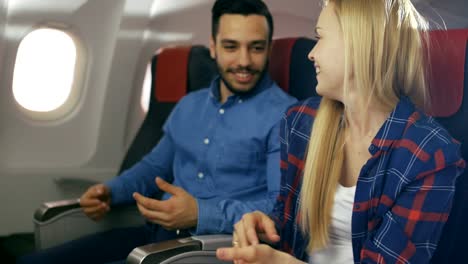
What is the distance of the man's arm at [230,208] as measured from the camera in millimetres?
1649

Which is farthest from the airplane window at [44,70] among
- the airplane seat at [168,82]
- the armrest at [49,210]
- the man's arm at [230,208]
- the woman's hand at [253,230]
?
the woman's hand at [253,230]

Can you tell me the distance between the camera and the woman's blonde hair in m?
1.17

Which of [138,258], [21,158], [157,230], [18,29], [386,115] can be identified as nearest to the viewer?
[386,115]

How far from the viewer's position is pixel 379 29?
3.81 feet

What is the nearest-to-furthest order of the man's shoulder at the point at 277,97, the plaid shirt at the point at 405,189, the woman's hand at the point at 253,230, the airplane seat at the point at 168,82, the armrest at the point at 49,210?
the plaid shirt at the point at 405,189 → the woman's hand at the point at 253,230 → the man's shoulder at the point at 277,97 → the armrest at the point at 49,210 → the airplane seat at the point at 168,82

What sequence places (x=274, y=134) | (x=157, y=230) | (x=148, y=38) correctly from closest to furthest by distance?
1. (x=274, y=134)
2. (x=157, y=230)
3. (x=148, y=38)

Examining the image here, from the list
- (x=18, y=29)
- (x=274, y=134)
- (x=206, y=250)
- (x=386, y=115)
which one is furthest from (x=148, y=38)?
(x=386, y=115)

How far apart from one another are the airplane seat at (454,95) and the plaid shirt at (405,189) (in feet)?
0.63

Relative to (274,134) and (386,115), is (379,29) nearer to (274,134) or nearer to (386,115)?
(386,115)

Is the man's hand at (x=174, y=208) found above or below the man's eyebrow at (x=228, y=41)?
below

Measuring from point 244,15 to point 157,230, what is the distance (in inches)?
29.9

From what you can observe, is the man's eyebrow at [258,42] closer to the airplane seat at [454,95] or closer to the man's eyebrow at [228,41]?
the man's eyebrow at [228,41]

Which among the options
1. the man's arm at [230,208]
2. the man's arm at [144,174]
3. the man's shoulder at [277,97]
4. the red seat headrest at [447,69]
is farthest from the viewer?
the man's arm at [144,174]

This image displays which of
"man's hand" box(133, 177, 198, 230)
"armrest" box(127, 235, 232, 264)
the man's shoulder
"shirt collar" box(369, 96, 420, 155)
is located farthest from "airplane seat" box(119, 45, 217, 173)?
"shirt collar" box(369, 96, 420, 155)
